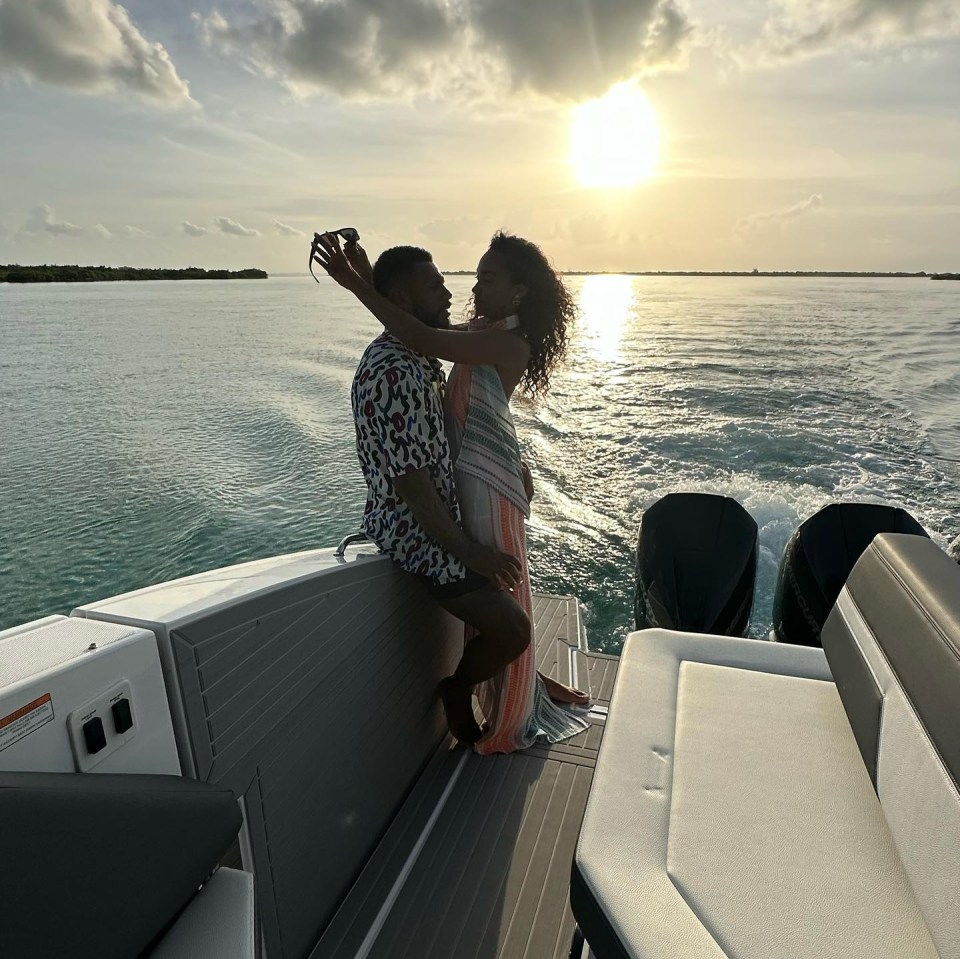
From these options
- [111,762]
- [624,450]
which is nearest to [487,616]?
[111,762]

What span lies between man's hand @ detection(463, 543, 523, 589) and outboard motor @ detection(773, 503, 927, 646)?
54.4 inches

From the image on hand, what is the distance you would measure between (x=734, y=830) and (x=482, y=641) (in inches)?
33.3

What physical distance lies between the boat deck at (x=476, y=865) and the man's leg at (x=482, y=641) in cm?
21

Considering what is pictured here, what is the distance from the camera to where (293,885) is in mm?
1462

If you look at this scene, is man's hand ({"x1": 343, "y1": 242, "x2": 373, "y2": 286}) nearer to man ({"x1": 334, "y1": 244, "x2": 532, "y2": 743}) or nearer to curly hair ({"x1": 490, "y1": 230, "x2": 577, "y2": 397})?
man ({"x1": 334, "y1": 244, "x2": 532, "y2": 743})

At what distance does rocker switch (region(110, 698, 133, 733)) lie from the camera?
1.01 m

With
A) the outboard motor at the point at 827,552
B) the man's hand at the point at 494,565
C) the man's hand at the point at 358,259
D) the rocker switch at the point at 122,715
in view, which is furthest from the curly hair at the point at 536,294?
the outboard motor at the point at 827,552

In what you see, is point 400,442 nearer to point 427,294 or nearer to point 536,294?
point 427,294

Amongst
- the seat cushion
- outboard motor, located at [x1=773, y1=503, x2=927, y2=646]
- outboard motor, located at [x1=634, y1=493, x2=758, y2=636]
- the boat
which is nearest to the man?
the boat

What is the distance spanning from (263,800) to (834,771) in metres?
1.07

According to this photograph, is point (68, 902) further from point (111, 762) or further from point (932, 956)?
point (932, 956)

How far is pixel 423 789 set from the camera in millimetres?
1994

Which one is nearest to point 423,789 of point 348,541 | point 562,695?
point 562,695

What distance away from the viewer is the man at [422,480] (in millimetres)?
1609
